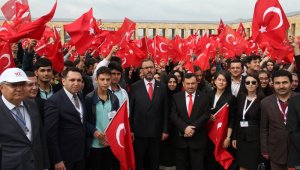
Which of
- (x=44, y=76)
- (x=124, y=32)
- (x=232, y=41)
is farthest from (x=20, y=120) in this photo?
(x=232, y=41)

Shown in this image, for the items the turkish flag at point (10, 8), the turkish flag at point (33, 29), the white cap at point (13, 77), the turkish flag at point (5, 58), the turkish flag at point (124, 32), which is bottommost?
the white cap at point (13, 77)

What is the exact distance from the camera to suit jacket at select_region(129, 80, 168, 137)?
6.46 meters

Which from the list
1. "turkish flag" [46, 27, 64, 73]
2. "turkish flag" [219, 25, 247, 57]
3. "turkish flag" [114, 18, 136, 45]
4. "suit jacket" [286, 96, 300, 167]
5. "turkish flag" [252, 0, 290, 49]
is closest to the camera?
"suit jacket" [286, 96, 300, 167]

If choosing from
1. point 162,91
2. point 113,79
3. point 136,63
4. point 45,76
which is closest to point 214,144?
point 162,91

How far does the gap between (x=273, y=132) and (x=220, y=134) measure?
1.08m

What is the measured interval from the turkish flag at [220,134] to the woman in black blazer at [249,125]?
8.7 inches

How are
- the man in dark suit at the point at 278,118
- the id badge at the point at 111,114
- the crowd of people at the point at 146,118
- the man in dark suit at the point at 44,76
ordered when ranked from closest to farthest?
the crowd of people at the point at 146,118 < the man in dark suit at the point at 278,118 < the id badge at the point at 111,114 < the man in dark suit at the point at 44,76

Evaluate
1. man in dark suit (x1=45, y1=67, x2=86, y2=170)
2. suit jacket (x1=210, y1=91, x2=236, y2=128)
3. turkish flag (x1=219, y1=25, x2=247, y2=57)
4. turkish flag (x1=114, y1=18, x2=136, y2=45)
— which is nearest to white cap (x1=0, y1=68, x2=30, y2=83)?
man in dark suit (x1=45, y1=67, x2=86, y2=170)

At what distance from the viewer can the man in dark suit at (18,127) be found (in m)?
3.83

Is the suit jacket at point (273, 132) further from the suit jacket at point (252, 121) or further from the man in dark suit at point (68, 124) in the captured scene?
the man in dark suit at point (68, 124)

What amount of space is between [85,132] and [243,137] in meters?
2.45

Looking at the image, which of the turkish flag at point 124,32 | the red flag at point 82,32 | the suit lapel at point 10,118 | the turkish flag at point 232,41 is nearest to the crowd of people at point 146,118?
the suit lapel at point 10,118

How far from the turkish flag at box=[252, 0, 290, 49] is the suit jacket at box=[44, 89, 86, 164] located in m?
4.26

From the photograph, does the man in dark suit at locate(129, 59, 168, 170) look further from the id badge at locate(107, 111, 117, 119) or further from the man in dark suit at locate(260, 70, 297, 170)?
the man in dark suit at locate(260, 70, 297, 170)
